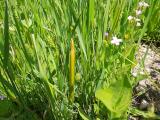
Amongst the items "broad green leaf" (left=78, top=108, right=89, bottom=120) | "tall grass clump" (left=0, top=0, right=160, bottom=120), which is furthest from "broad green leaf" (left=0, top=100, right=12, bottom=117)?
"broad green leaf" (left=78, top=108, right=89, bottom=120)

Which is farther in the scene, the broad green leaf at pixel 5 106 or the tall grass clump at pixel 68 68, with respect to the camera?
the broad green leaf at pixel 5 106

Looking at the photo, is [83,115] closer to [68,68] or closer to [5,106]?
[68,68]

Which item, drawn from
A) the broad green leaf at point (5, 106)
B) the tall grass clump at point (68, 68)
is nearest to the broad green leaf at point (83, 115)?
the tall grass clump at point (68, 68)

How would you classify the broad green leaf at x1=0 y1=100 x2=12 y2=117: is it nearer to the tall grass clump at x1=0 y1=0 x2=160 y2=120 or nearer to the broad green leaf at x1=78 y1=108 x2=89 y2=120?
the tall grass clump at x1=0 y1=0 x2=160 y2=120

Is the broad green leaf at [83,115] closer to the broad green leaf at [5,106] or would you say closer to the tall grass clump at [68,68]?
the tall grass clump at [68,68]

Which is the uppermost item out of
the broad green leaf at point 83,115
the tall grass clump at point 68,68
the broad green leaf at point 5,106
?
the tall grass clump at point 68,68

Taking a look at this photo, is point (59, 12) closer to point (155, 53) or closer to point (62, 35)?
point (62, 35)

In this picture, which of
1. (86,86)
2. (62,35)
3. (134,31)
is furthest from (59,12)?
(134,31)

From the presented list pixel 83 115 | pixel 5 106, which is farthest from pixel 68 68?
pixel 5 106
